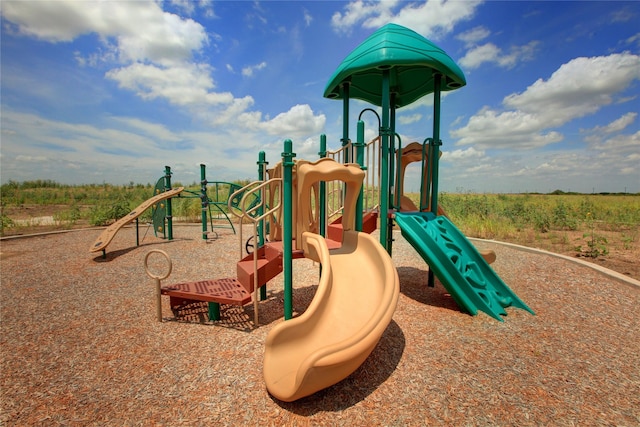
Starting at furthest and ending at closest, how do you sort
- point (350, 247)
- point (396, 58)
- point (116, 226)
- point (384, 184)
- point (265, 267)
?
point (116, 226)
point (384, 184)
point (396, 58)
point (265, 267)
point (350, 247)

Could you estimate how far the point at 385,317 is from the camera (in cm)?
274

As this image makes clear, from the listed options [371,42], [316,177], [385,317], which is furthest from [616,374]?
[371,42]

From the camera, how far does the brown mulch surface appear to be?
2.40 m

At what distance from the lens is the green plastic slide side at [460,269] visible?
420 centimetres

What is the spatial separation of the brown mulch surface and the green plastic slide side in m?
0.21

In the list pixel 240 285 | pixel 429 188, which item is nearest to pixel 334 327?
pixel 240 285

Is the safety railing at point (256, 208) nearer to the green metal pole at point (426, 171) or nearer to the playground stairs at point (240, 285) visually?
the playground stairs at point (240, 285)

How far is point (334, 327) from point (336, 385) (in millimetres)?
511

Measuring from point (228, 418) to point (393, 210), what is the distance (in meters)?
3.91

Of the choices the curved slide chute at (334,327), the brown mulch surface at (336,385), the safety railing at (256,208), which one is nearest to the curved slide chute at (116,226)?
the brown mulch surface at (336,385)

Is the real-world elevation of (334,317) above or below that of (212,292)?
above

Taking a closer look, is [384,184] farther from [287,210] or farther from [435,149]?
[287,210]

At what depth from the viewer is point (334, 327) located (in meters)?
2.89

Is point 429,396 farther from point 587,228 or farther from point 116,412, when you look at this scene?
point 587,228
